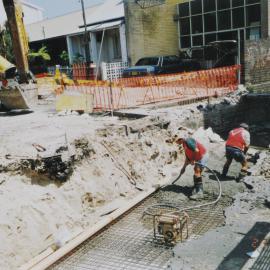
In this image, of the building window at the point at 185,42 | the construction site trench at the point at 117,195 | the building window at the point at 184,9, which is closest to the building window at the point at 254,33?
the building window at the point at 185,42

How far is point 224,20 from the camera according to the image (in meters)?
21.5

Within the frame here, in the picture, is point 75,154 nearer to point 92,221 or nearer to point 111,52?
point 92,221

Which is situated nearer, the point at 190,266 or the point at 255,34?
the point at 190,266

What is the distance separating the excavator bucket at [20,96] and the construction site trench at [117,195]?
114 cm

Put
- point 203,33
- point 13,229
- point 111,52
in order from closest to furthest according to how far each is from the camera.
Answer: point 13,229
point 203,33
point 111,52

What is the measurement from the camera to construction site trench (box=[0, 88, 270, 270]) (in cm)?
664

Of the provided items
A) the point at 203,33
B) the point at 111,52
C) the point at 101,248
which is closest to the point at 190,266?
the point at 101,248

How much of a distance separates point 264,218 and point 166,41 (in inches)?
718

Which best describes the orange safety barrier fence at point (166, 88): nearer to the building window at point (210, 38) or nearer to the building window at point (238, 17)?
the building window at point (238, 17)

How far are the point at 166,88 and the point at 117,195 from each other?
767cm

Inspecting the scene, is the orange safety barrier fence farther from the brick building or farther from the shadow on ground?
the shadow on ground

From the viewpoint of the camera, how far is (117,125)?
10531 millimetres

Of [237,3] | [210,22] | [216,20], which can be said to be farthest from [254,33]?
[210,22]

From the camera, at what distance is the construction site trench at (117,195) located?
6637mm
